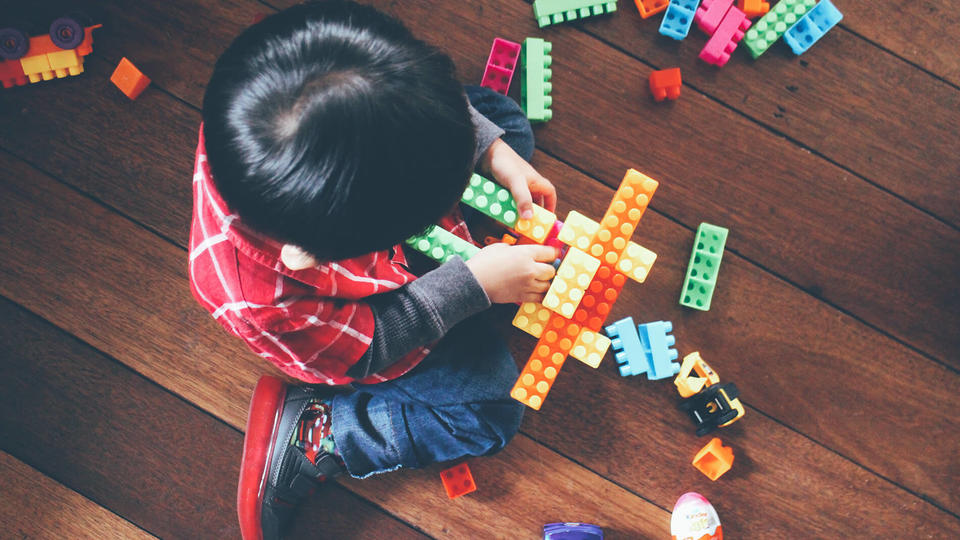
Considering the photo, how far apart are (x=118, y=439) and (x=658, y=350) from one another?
78 cm

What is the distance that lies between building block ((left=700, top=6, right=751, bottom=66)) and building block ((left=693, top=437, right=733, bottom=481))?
542mm

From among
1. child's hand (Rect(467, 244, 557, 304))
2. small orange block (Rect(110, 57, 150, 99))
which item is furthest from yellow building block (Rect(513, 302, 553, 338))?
small orange block (Rect(110, 57, 150, 99))

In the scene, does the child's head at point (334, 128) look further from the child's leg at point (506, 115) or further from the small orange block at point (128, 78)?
the small orange block at point (128, 78)

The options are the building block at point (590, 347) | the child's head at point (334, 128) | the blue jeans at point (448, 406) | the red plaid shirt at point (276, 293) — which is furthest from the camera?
the blue jeans at point (448, 406)

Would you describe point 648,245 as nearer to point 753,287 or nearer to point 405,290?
point 753,287

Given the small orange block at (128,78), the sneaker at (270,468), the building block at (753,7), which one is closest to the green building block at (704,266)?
the building block at (753,7)

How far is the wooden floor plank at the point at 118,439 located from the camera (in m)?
0.85

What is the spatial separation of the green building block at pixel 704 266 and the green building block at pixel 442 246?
0.33m

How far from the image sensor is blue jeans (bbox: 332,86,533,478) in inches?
30.6

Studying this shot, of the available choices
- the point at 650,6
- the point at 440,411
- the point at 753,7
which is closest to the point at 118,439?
the point at 440,411

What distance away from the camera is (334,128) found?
1.32ft

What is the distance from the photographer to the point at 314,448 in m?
0.83

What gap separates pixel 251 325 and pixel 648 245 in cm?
55

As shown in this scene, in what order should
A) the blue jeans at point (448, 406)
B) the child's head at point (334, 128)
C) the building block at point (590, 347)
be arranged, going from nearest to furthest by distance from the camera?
the child's head at point (334, 128), the building block at point (590, 347), the blue jeans at point (448, 406)
